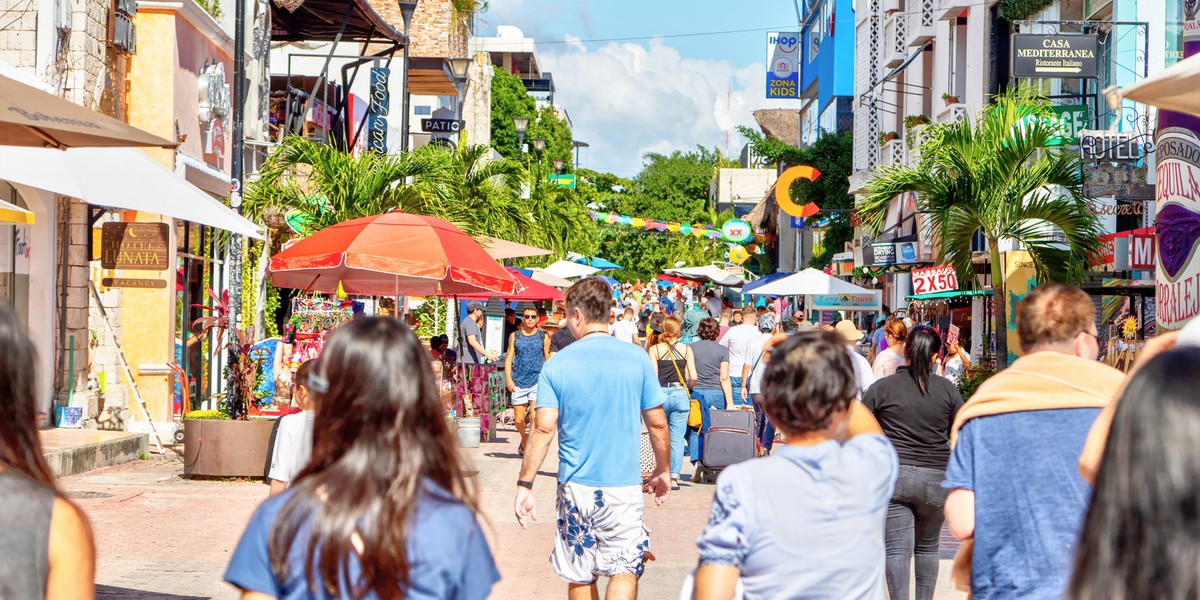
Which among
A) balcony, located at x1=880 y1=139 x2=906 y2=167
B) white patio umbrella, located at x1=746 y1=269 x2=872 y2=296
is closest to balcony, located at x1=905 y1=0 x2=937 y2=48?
balcony, located at x1=880 y1=139 x2=906 y2=167

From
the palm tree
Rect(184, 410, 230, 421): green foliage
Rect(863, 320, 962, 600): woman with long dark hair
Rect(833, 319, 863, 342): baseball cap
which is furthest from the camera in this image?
the palm tree

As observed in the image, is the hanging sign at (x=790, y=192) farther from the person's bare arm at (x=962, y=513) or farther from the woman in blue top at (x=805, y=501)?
the woman in blue top at (x=805, y=501)

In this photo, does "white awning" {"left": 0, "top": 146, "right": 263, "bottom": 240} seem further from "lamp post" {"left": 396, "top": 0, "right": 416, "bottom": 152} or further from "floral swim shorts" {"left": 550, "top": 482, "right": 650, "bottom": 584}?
"lamp post" {"left": 396, "top": 0, "right": 416, "bottom": 152}

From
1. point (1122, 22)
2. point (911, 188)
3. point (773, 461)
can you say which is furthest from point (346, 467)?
point (1122, 22)

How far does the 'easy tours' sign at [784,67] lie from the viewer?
60531 millimetres

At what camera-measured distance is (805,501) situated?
365 cm

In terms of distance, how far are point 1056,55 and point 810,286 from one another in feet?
19.8

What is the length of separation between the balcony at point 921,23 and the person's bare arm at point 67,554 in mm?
30883

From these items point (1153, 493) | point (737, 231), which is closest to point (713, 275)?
point (737, 231)

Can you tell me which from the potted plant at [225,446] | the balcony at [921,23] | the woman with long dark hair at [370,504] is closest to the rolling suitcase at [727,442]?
the potted plant at [225,446]

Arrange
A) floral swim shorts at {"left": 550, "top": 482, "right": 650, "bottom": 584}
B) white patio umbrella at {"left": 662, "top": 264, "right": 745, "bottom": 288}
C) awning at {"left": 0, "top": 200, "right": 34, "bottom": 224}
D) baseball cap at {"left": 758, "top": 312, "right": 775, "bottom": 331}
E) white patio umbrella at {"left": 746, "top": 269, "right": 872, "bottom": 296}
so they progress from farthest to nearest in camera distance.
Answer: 1. white patio umbrella at {"left": 662, "top": 264, "right": 745, "bottom": 288}
2. white patio umbrella at {"left": 746, "top": 269, "right": 872, "bottom": 296}
3. baseball cap at {"left": 758, "top": 312, "right": 775, "bottom": 331}
4. awning at {"left": 0, "top": 200, "right": 34, "bottom": 224}
5. floral swim shorts at {"left": 550, "top": 482, "right": 650, "bottom": 584}

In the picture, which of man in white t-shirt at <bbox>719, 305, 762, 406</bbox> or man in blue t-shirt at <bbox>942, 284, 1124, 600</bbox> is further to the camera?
man in white t-shirt at <bbox>719, 305, 762, 406</bbox>

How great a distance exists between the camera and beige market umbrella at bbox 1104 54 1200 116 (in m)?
5.23

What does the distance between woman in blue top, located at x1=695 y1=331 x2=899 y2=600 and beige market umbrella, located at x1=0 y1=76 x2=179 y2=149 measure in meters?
4.06
